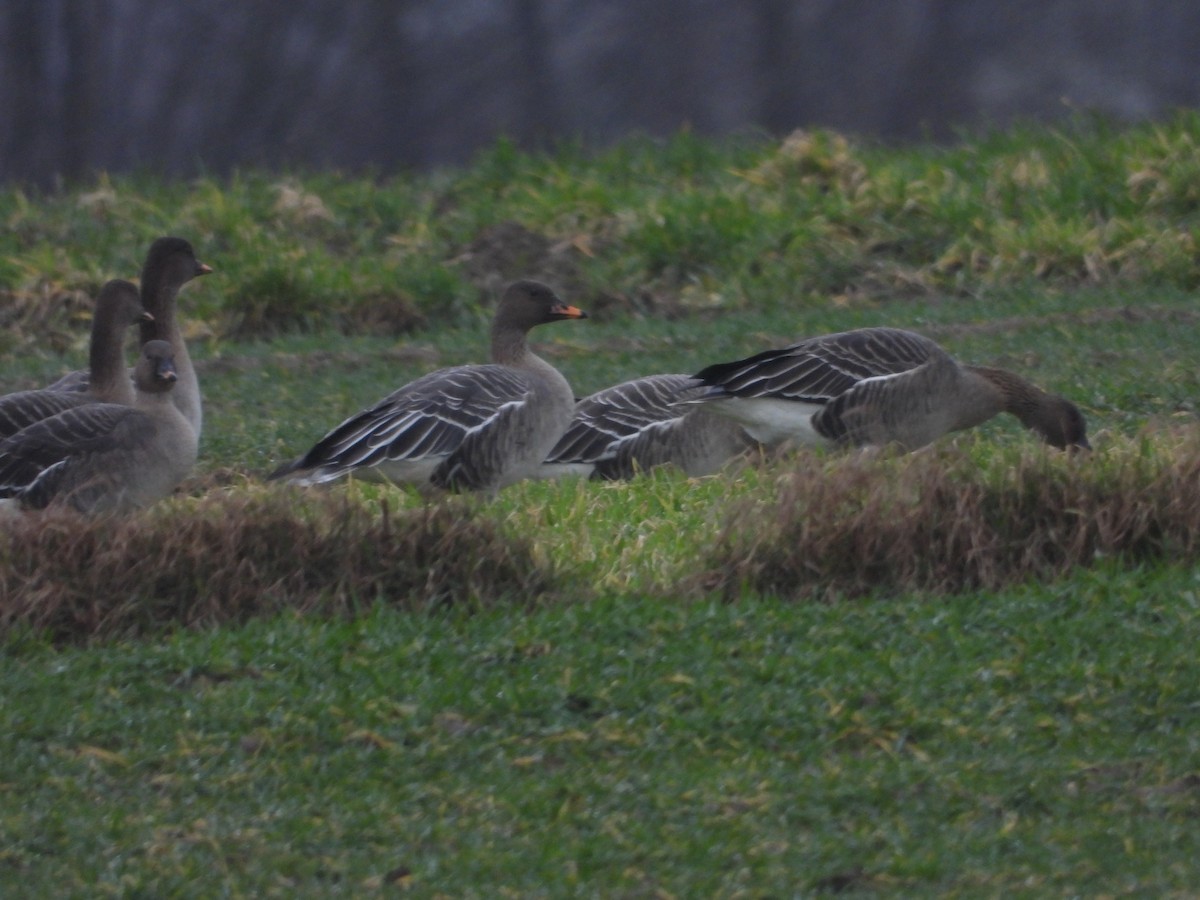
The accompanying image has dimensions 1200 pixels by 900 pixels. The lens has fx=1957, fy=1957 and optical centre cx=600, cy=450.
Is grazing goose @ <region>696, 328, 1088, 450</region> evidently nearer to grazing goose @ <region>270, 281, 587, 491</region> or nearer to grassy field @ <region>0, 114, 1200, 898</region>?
grassy field @ <region>0, 114, 1200, 898</region>

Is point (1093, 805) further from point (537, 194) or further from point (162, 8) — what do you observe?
point (162, 8)

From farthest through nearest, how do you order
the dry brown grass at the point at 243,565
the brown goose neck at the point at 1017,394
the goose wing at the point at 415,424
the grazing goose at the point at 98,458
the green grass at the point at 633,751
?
the brown goose neck at the point at 1017,394 < the goose wing at the point at 415,424 < the grazing goose at the point at 98,458 < the dry brown grass at the point at 243,565 < the green grass at the point at 633,751

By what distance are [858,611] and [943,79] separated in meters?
10.5

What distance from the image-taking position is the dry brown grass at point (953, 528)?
6652 millimetres

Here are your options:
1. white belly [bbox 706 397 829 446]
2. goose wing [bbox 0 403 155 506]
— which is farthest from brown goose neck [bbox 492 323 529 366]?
goose wing [bbox 0 403 155 506]

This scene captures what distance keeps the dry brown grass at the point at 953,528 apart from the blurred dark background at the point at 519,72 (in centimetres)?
961

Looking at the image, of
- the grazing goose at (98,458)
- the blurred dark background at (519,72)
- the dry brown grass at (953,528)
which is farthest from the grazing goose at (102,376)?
the blurred dark background at (519,72)

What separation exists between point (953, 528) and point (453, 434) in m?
2.36

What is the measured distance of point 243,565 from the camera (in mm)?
6555

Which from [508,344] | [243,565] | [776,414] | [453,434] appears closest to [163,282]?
[508,344]

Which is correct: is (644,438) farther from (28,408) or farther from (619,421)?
(28,408)

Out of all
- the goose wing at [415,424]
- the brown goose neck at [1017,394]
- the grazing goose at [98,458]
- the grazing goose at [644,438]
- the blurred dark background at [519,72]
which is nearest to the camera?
the grazing goose at [98,458]

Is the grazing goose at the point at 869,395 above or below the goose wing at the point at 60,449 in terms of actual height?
below

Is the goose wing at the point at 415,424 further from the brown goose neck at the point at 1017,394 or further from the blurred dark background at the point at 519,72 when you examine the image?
the blurred dark background at the point at 519,72
